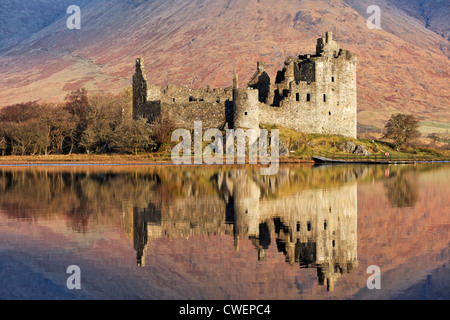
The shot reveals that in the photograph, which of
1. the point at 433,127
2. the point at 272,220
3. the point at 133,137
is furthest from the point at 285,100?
the point at 433,127

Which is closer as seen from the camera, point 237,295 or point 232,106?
point 237,295

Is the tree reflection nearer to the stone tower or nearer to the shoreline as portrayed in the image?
the shoreline

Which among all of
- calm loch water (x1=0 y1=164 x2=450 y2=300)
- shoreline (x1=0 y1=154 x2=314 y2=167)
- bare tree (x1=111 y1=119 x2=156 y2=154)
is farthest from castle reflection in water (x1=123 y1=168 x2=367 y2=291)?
bare tree (x1=111 y1=119 x2=156 y2=154)

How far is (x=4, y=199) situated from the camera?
29172mm

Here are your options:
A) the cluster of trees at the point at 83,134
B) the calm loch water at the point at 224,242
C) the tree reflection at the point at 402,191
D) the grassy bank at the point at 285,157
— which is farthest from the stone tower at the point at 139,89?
the calm loch water at the point at 224,242

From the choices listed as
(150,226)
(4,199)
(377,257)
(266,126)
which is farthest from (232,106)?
(377,257)

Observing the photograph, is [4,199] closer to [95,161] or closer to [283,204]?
[283,204]

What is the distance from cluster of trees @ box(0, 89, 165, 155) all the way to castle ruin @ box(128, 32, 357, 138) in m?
2.47

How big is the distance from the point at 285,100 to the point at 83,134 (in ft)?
74.6

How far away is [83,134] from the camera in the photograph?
70750 millimetres

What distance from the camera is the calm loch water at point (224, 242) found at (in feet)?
45.4

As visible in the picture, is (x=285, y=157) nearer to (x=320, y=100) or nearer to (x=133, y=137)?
(x=320, y=100)

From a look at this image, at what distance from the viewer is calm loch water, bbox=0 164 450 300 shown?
13828 mm

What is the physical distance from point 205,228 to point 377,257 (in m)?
6.20
